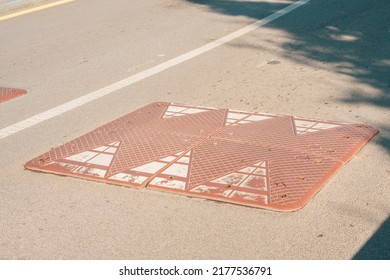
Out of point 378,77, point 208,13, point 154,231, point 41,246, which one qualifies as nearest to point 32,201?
point 41,246

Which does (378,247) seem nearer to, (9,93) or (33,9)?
(9,93)

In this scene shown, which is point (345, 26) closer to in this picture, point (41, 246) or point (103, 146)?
point (103, 146)

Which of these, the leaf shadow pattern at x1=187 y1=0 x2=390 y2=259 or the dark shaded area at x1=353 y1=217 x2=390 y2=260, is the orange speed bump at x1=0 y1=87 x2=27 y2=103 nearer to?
the leaf shadow pattern at x1=187 y1=0 x2=390 y2=259

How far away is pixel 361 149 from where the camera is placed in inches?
216

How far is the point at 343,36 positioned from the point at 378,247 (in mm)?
5754

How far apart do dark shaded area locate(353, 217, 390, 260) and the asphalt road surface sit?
1 cm

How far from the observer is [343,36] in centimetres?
932

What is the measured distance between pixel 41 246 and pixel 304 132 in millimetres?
2596

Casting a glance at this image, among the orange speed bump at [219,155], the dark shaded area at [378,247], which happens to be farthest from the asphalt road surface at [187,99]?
the orange speed bump at [219,155]

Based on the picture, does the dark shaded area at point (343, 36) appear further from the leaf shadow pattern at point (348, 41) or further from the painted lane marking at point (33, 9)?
the painted lane marking at point (33, 9)

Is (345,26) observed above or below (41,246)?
below

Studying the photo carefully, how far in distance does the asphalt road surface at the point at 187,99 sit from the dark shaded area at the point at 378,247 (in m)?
0.01

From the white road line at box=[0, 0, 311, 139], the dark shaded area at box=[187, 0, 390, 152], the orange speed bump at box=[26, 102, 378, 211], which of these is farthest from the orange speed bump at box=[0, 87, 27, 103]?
the dark shaded area at box=[187, 0, 390, 152]

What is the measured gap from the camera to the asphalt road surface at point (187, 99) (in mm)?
4250
